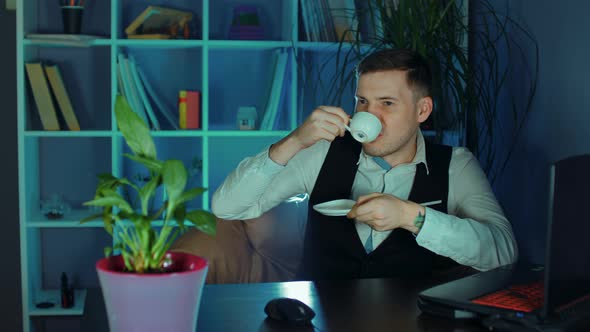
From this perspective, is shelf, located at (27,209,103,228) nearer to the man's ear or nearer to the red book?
the red book

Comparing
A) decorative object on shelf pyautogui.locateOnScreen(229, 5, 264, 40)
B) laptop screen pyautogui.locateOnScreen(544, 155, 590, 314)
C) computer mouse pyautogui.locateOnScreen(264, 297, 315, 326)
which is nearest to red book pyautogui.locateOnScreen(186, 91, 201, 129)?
decorative object on shelf pyautogui.locateOnScreen(229, 5, 264, 40)

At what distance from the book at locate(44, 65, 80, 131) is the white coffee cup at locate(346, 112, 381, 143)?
1637mm

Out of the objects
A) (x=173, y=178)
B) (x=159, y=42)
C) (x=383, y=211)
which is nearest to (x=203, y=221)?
(x=173, y=178)

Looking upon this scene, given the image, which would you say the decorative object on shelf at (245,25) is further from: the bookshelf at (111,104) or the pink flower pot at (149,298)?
the pink flower pot at (149,298)

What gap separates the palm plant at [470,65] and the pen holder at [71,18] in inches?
47.4

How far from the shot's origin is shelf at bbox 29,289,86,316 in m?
3.16

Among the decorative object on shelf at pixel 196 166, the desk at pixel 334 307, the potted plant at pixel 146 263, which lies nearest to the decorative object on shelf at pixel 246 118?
the decorative object on shelf at pixel 196 166

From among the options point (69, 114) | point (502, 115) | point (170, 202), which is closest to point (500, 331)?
point (170, 202)

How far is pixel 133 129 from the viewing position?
41.3 inches

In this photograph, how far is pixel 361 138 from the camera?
80.1 inches

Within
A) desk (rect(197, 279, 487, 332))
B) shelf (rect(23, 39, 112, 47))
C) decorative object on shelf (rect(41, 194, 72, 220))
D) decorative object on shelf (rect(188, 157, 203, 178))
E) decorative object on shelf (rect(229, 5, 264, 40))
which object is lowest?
decorative object on shelf (rect(41, 194, 72, 220))

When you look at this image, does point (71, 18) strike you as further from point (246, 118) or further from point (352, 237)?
point (352, 237)

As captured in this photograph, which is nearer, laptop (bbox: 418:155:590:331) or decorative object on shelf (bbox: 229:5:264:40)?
laptop (bbox: 418:155:590:331)

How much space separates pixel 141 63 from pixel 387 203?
2063 mm
